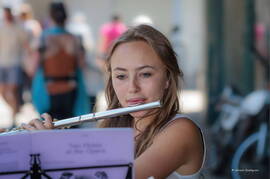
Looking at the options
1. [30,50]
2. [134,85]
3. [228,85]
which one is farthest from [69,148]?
[228,85]

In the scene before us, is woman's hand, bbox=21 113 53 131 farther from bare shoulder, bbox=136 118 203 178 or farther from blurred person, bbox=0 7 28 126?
blurred person, bbox=0 7 28 126

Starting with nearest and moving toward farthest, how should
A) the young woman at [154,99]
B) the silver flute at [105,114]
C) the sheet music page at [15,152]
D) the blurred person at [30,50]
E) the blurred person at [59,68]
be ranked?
the sheet music page at [15,152] → the silver flute at [105,114] → the young woman at [154,99] → the blurred person at [59,68] → the blurred person at [30,50]

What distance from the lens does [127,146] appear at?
59.4 inches

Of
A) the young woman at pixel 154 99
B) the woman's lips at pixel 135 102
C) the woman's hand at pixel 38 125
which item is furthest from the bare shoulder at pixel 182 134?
the woman's hand at pixel 38 125

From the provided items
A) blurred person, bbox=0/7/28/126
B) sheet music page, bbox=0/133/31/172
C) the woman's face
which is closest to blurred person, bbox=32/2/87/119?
blurred person, bbox=0/7/28/126

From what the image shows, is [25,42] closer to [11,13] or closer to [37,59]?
[11,13]

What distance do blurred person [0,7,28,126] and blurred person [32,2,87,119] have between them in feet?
6.27

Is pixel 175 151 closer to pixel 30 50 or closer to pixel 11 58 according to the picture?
pixel 30 50

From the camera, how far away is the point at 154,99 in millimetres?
2078

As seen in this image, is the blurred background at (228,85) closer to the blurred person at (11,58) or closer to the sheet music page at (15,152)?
the blurred person at (11,58)

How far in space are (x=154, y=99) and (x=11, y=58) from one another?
5468 mm

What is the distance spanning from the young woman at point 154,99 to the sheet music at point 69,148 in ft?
1.06

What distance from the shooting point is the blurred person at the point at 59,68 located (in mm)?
5336

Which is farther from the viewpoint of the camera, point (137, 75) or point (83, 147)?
point (137, 75)
